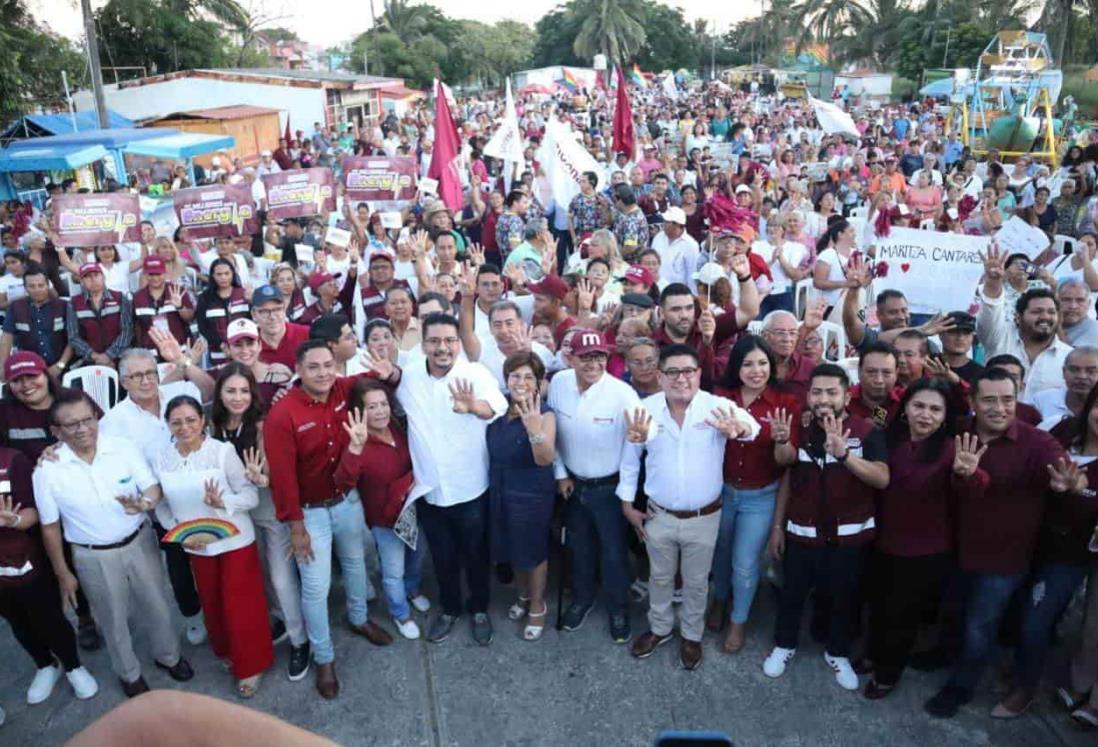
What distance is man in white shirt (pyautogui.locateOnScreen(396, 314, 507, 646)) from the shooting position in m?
4.22

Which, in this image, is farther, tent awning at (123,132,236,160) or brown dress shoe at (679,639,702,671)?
tent awning at (123,132,236,160)

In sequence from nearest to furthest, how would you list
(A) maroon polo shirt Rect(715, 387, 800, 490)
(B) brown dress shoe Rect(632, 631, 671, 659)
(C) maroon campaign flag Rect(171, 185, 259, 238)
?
1. (A) maroon polo shirt Rect(715, 387, 800, 490)
2. (B) brown dress shoe Rect(632, 631, 671, 659)
3. (C) maroon campaign flag Rect(171, 185, 259, 238)

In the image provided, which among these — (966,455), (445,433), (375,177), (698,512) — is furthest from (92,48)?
(966,455)

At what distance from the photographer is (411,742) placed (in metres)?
3.89

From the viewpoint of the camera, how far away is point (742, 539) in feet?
13.9

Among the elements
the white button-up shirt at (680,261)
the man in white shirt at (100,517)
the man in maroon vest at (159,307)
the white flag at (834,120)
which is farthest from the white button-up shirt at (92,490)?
the white flag at (834,120)

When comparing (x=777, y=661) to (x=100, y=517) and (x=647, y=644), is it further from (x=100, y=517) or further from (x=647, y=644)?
(x=100, y=517)

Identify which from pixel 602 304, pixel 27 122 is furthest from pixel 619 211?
pixel 27 122

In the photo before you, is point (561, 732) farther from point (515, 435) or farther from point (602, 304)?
point (602, 304)

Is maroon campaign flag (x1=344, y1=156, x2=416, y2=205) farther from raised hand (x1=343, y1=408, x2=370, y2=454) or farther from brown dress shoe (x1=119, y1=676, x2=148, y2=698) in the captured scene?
brown dress shoe (x1=119, y1=676, x2=148, y2=698)

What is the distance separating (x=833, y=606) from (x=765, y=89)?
166ft

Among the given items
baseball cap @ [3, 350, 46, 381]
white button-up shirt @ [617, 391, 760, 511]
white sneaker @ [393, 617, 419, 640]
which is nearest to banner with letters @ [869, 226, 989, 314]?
white button-up shirt @ [617, 391, 760, 511]

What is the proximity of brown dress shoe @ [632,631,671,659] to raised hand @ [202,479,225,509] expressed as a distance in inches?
89.8

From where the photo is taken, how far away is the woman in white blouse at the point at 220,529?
153 inches
